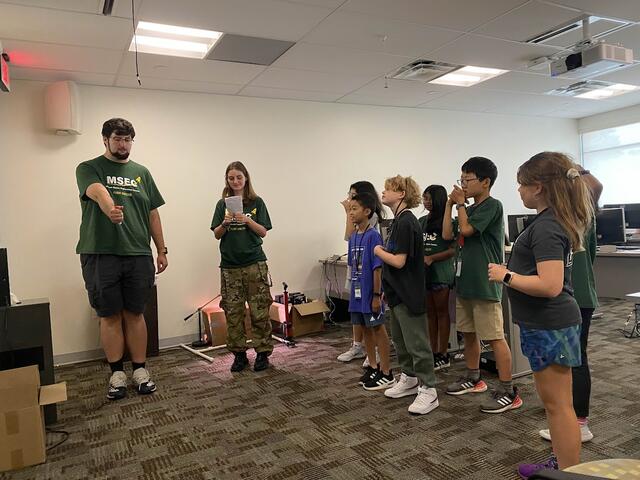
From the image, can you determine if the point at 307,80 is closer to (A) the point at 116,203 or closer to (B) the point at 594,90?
(A) the point at 116,203

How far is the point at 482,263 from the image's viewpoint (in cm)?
271

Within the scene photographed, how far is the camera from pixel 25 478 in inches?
85.9

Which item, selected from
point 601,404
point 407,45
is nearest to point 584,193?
point 601,404

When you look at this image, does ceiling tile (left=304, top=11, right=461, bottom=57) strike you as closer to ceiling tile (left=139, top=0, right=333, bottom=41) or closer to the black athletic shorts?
ceiling tile (left=139, top=0, right=333, bottom=41)

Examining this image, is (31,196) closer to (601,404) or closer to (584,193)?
(584,193)

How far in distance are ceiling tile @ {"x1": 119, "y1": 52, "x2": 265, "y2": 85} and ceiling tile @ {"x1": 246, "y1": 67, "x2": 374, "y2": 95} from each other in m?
0.15

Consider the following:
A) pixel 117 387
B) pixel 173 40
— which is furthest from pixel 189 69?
→ pixel 117 387

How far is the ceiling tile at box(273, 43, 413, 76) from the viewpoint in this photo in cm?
377

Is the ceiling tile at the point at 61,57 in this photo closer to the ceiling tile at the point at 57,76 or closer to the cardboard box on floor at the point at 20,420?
the ceiling tile at the point at 57,76

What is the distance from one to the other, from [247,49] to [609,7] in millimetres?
2534

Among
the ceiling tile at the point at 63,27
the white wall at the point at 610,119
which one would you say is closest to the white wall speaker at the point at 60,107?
the ceiling tile at the point at 63,27

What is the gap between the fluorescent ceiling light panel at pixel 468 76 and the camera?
468 cm

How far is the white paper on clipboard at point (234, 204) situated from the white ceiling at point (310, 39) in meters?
1.15

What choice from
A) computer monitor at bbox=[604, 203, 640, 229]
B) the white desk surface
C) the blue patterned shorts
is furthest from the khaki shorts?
computer monitor at bbox=[604, 203, 640, 229]
